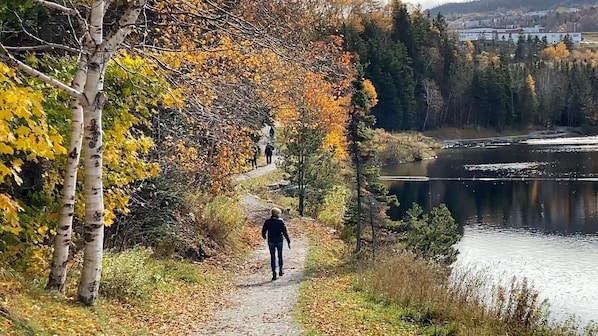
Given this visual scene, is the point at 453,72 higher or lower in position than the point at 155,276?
higher

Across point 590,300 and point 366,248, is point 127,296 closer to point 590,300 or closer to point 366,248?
point 366,248

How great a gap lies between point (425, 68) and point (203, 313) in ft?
289

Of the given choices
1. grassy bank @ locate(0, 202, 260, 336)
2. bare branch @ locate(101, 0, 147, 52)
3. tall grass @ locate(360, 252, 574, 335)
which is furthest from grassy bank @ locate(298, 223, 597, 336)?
bare branch @ locate(101, 0, 147, 52)

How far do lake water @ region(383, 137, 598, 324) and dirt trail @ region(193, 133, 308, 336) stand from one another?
25.5ft

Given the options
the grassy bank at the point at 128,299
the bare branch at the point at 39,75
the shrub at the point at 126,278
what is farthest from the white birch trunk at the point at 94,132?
the shrub at the point at 126,278

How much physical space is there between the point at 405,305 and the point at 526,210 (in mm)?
24924

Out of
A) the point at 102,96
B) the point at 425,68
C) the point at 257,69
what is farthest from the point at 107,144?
the point at 425,68

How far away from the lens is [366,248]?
18.6 m

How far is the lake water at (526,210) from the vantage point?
848 inches

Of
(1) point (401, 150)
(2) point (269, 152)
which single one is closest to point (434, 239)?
(2) point (269, 152)

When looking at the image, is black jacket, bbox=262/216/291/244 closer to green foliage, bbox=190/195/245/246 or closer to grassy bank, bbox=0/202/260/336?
grassy bank, bbox=0/202/260/336

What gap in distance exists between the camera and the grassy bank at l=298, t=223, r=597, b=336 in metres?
10.9

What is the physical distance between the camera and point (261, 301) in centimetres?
1174

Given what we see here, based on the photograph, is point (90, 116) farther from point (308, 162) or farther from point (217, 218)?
point (308, 162)
